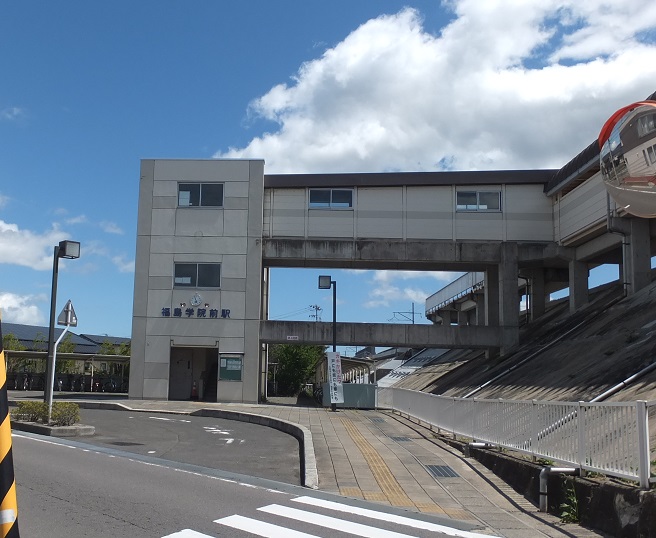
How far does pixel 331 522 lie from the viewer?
781cm

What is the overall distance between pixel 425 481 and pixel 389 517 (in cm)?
277

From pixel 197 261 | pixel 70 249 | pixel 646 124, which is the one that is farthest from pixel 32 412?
pixel 197 261

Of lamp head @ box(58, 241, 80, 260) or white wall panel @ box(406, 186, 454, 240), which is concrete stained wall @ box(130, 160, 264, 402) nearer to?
white wall panel @ box(406, 186, 454, 240)

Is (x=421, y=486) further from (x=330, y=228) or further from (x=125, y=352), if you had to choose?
(x=125, y=352)

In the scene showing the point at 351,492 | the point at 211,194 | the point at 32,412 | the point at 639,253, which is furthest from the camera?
the point at 211,194

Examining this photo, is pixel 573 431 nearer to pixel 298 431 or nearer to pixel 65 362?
pixel 298 431

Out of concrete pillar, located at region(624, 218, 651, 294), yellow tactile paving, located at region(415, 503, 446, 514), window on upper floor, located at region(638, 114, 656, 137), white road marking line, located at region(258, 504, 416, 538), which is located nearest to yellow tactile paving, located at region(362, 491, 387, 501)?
yellow tactile paving, located at region(415, 503, 446, 514)

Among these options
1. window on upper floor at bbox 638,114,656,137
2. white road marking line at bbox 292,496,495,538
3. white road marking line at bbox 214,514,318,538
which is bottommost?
white road marking line at bbox 292,496,495,538

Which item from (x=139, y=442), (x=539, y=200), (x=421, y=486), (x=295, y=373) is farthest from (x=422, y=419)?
(x=295, y=373)

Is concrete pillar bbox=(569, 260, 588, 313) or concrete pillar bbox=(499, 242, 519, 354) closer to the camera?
concrete pillar bbox=(569, 260, 588, 313)

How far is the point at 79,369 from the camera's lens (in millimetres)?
63312

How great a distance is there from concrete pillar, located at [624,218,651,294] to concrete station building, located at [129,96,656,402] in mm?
4677

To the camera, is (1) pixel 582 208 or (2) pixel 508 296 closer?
(1) pixel 582 208

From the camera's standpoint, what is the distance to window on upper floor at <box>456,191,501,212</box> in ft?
117
